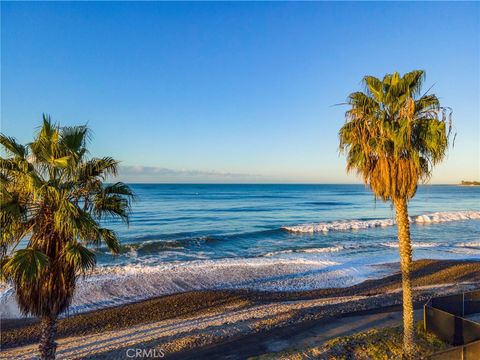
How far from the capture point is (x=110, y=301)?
16531 millimetres

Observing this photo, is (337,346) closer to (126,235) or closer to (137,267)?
(137,267)

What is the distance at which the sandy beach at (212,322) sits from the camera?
1037 centimetres

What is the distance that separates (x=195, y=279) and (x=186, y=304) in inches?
162

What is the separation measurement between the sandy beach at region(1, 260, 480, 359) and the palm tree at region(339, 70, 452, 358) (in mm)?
4411


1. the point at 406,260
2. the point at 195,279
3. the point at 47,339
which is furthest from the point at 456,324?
the point at 195,279

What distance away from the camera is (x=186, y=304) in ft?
52.2

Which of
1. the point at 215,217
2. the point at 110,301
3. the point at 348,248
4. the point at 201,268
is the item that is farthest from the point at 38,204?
the point at 215,217

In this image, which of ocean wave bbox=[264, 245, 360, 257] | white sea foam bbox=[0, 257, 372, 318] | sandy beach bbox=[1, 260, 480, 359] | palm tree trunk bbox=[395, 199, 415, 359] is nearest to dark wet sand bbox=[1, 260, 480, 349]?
sandy beach bbox=[1, 260, 480, 359]

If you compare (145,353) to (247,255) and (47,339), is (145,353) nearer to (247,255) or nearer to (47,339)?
(47,339)

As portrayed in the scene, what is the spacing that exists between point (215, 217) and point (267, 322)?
38299 mm

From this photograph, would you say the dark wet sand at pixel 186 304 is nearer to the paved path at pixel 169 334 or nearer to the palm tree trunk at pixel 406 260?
the paved path at pixel 169 334

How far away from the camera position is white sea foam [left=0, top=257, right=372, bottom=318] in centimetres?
1694

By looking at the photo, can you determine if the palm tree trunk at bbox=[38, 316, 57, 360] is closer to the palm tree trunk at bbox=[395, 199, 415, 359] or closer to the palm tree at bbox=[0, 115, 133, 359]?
the palm tree at bbox=[0, 115, 133, 359]

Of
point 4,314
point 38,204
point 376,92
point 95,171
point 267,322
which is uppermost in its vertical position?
point 376,92
